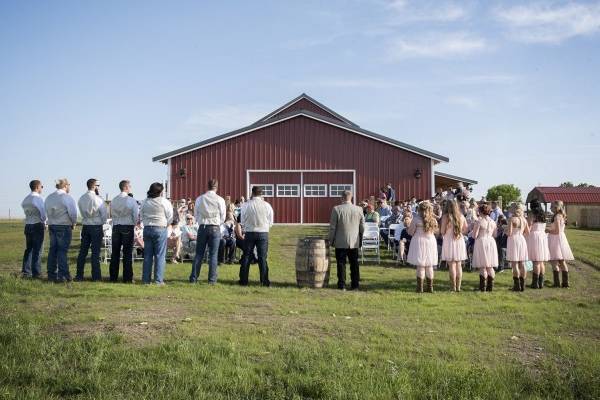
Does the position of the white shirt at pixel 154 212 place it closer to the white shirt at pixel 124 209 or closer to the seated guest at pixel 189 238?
the white shirt at pixel 124 209

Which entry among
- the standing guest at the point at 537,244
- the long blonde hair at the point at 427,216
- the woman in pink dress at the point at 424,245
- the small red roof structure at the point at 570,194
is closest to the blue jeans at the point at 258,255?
the woman in pink dress at the point at 424,245

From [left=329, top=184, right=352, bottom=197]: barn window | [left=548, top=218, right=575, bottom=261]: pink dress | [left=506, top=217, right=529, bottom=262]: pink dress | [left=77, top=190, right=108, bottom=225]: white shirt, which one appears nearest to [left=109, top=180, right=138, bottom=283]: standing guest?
[left=77, top=190, right=108, bottom=225]: white shirt

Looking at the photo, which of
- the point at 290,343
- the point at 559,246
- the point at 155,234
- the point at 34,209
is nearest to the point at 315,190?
the point at 559,246

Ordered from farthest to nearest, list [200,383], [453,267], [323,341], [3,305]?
[453,267] < [3,305] < [323,341] < [200,383]

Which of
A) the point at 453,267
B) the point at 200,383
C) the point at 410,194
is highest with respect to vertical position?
the point at 410,194

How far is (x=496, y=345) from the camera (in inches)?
244

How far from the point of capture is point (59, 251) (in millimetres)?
10133

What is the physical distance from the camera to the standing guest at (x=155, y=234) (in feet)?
32.7

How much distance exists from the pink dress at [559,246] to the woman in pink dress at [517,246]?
538 millimetres

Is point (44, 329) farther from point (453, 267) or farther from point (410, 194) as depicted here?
point (410, 194)

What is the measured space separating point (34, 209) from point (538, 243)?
9.72 metres

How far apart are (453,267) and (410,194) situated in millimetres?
15277

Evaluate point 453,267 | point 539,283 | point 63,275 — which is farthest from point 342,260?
point 63,275

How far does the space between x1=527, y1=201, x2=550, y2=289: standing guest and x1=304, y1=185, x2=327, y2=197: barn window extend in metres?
14.7
